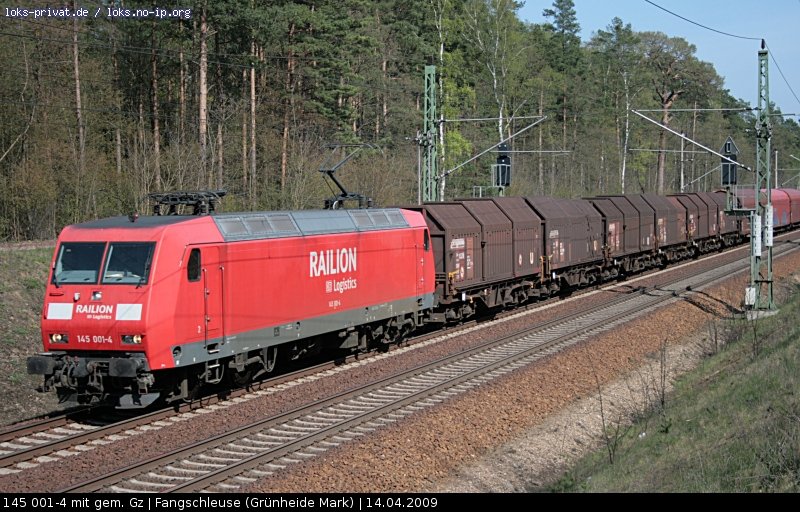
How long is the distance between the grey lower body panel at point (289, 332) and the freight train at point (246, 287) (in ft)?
0.09

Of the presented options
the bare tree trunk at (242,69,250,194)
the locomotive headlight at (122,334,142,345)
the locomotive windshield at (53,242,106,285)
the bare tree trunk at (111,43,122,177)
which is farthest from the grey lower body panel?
the bare tree trunk at (242,69,250,194)

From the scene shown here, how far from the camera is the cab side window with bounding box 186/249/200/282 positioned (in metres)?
13.8

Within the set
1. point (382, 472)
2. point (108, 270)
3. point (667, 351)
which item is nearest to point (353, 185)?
point (667, 351)

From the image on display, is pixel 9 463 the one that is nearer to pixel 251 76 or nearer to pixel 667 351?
pixel 667 351

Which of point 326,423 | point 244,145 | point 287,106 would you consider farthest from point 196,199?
point 287,106

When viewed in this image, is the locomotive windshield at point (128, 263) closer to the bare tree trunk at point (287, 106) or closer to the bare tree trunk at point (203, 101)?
the bare tree trunk at point (203, 101)

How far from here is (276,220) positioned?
16203 millimetres

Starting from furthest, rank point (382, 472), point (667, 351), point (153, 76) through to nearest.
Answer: point (153, 76) < point (667, 351) < point (382, 472)

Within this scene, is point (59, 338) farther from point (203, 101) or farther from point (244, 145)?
point (244, 145)

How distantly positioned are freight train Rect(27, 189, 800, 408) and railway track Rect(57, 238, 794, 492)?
5.74 feet

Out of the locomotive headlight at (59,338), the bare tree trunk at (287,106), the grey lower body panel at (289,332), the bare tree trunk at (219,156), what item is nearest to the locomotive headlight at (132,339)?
the grey lower body panel at (289,332)

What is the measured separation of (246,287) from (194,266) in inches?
57.7
